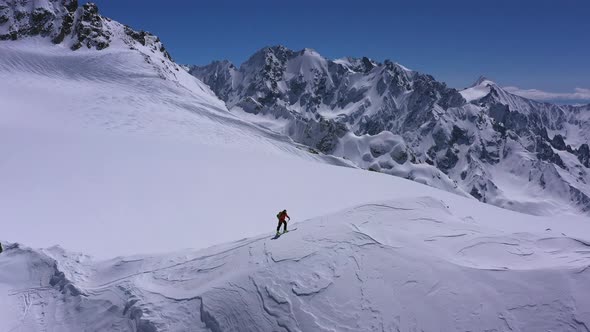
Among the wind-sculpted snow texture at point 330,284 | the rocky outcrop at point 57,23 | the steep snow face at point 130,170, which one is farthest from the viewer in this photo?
the rocky outcrop at point 57,23

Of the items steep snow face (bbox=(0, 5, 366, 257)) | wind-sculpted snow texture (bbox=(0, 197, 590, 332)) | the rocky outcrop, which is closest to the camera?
wind-sculpted snow texture (bbox=(0, 197, 590, 332))

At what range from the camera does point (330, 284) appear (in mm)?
9656

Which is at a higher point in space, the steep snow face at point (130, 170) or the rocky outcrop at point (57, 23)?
the rocky outcrop at point (57, 23)

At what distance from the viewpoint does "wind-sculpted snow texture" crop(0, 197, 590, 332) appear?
28.2 feet

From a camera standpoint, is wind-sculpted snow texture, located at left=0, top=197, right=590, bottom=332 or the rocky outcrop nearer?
wind-sculpted snow texture, located at left=0, top=197, right=590, bottom=332

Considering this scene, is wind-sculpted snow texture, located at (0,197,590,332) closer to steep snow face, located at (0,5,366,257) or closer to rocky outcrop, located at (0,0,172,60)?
steep snow face, located at (0,5,366,257)

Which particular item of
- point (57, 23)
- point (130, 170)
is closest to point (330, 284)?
point (130, 170)

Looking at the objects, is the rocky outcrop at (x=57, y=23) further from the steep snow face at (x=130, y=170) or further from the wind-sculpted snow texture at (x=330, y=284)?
the wind-sculpted snow texture at (x=330, y=284)

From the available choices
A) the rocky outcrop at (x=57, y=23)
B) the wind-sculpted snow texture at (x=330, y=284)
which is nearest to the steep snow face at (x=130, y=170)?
the wind-sculpted snow texture at (x=330, y=284)

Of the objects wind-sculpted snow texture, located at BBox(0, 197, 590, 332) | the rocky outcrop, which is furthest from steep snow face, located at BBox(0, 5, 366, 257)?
the rocky outcrop

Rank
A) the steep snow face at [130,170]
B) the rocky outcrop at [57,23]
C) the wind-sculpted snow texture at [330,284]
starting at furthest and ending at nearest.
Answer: the rocky outcrop at [57,23] < the steep snow face at [130,170] < the wind-sculpted snow texture at [330,284]

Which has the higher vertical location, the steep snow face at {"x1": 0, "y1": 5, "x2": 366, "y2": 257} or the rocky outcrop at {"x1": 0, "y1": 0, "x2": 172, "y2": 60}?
the rocky outcrop at {"x1": 0, "y1": 0, "x2": 172, "y2": 60}

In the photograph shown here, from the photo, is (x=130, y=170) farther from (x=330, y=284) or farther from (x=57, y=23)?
(x=57, y=23)

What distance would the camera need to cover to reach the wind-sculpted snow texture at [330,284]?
28.2 ft
